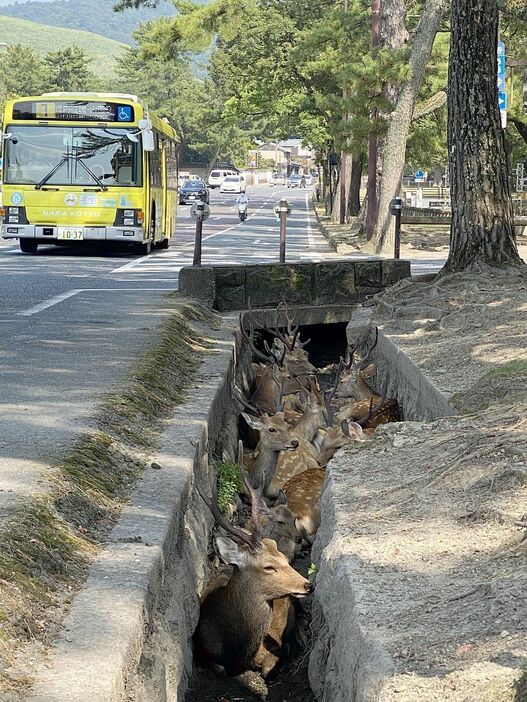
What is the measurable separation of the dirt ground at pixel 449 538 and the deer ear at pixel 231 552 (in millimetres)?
531

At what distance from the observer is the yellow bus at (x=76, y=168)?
24203mm

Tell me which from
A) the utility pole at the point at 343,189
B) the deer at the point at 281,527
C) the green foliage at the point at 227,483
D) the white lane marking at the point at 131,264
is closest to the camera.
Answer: the deer at the point at 281,527

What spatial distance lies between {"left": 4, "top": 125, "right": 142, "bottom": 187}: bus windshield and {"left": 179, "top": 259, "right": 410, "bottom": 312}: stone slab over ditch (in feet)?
28.6

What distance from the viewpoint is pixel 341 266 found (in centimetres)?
1672

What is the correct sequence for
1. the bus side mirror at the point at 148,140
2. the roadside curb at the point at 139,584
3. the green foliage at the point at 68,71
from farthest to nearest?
1. the green foliage at the point at 68,71
2. the bus side mirror at the point at 148,140
3. the roadside curb at the point at 139,584

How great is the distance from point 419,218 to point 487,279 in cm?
1305

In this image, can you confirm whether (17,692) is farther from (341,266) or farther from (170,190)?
(170,190)

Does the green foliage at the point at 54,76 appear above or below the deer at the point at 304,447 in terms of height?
above

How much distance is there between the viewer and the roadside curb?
4250 millimetres

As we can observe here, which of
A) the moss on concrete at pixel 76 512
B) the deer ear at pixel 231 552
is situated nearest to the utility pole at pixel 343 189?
the moss on concrete at pixel 76 512

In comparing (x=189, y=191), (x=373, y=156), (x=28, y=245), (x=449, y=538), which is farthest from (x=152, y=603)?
(x=189, y=191)

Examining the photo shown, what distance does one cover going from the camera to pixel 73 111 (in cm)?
2430

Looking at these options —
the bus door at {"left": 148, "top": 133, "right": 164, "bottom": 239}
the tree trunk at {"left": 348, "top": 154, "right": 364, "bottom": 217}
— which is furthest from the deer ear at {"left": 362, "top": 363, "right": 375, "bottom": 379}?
the tree trunk at {"left": 348, "top": 154, "right": 364, "bottom": 217}

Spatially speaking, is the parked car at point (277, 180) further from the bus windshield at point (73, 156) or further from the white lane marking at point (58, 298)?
the white lane marking at point (58, 298)
